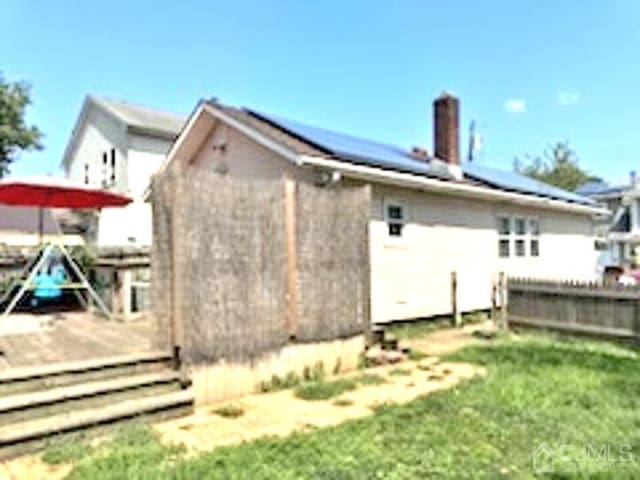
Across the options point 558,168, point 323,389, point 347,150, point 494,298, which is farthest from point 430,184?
point 558,168

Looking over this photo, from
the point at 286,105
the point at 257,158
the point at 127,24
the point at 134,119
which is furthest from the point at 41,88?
the point at 257,158

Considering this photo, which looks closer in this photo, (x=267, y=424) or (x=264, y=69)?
(x=267, y=424)

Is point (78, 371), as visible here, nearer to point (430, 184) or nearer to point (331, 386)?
point (331, 386)

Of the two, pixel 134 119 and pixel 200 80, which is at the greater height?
pixel 200 80

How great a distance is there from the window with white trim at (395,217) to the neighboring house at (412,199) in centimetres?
2

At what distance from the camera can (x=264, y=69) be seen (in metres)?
20.4

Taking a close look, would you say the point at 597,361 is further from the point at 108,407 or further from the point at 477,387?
the point at 108,407

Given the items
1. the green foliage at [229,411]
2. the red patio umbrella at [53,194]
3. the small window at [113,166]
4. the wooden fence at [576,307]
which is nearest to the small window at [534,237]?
the wooden fence at [576,307]

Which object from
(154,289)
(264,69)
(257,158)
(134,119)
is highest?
(264,69)

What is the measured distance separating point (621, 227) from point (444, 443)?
118ft

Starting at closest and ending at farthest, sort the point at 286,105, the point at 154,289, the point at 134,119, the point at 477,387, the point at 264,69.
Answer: the point at 154,289, the point at 477,387, the point at 264,69, the point at 134,119, the point at 286,105

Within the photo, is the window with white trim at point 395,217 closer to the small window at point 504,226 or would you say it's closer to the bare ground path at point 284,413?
the bare ground path at point 284,413

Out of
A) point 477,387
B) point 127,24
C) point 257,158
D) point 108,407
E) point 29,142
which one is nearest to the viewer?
point 108,407

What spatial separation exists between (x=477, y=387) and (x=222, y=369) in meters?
2.93
